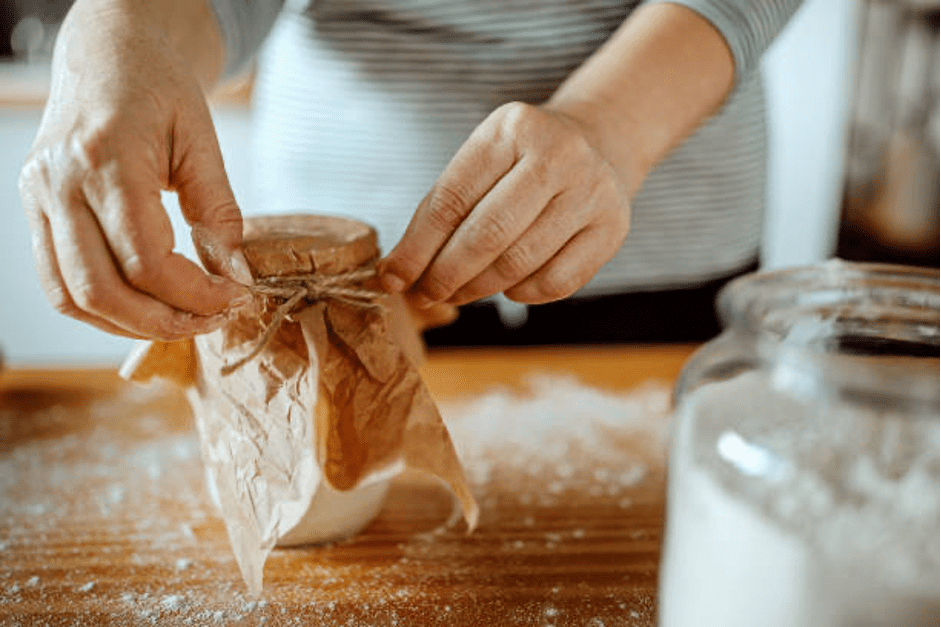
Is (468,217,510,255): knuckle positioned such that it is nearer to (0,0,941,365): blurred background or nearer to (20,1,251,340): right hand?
(20,1,251,340): right hand

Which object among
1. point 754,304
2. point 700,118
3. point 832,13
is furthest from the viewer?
point 832,13

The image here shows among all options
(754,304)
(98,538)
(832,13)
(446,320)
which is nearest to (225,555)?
(98,538)

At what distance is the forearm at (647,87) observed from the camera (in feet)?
1.67

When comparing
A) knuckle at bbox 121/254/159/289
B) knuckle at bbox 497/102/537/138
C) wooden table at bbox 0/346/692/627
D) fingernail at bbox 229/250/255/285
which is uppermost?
knuckle at bbox 497/102/537/138

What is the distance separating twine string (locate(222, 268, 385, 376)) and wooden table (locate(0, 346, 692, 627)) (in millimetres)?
140

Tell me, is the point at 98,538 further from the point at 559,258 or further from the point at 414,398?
the point at 559,258

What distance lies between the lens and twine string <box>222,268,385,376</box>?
17.1 inches

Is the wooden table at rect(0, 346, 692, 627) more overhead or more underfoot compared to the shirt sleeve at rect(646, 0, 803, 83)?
more underfoot

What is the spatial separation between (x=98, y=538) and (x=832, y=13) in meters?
1.64

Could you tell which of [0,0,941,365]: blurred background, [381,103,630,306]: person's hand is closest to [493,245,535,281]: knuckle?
[381,103,630,306]: person's hand

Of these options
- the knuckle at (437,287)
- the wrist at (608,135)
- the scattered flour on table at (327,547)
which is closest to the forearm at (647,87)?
the wrist at (608,135)

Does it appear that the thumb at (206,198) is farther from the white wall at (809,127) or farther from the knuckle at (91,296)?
the white wall at (809,127)

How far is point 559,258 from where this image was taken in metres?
0.48

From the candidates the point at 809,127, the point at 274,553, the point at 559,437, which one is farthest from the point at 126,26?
the point at 809,127
